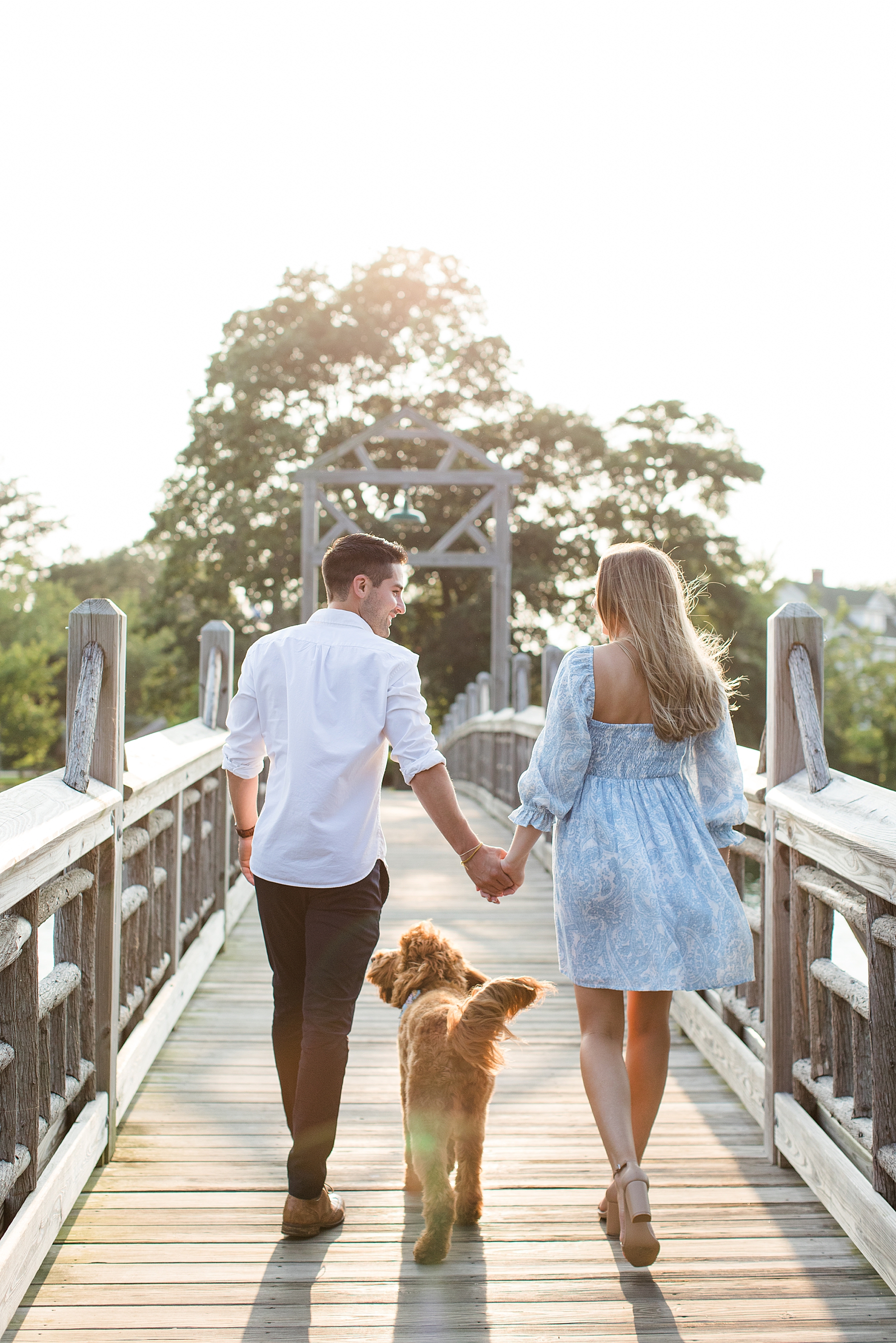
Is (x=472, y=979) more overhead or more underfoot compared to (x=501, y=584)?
more underfoot

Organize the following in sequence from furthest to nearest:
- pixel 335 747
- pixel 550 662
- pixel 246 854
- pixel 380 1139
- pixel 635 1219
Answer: pixel 550 662 → pixel 380 1139 → pixel 246 854 → pixel 335 747 → pixel 635 1219

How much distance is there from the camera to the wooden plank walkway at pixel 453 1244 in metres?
2.22

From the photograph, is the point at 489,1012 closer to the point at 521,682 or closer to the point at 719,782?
the point at 719,782

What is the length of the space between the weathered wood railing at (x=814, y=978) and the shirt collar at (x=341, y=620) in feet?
3.53

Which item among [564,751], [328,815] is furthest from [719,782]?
[328,815]

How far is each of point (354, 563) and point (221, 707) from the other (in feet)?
10.3

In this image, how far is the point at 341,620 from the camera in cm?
257

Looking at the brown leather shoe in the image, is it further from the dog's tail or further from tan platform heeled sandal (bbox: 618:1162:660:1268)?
tan platform heeled sandal (bbox: 618:1162:660:1268)

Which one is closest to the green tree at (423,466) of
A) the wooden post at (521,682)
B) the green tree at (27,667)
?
the green tree at (27,667)

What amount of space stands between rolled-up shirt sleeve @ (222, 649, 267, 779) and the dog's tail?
0.75m

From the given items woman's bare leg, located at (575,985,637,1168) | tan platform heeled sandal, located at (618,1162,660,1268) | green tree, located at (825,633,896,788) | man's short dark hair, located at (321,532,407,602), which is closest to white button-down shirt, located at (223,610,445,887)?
man's short dark hair, located at (321,532,407,602)

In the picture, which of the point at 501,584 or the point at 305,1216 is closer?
the point at 305,1216

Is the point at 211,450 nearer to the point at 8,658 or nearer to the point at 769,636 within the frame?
the point at 8,658

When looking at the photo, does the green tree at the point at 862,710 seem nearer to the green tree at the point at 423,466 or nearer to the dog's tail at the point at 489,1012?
the green tree at the point at 423,466
